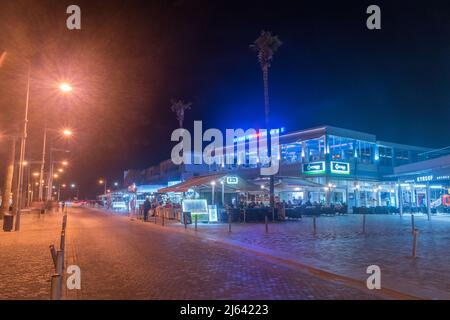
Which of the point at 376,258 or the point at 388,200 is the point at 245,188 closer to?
the point at 376,258

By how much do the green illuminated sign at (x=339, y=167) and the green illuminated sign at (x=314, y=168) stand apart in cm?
101

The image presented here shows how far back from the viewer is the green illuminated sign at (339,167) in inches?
1676

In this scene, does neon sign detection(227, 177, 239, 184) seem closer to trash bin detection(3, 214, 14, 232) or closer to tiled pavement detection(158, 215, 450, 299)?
tiled pavement detection(158, 215, 450, 299)

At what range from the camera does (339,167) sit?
43.1 metres

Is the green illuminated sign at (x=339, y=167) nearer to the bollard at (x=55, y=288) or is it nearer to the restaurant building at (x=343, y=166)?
the restaurant building at (x=343, y=166)

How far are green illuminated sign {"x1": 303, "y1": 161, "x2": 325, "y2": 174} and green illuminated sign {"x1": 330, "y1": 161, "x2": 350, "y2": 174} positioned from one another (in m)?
1.01

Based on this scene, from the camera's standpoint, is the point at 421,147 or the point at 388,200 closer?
the point at 388,200

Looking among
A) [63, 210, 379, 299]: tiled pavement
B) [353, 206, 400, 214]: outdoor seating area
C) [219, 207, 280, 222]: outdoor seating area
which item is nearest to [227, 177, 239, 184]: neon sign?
[219, 207, 280, 222]: outdoor seating area

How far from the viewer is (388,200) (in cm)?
4912

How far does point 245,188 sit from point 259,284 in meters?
19.4

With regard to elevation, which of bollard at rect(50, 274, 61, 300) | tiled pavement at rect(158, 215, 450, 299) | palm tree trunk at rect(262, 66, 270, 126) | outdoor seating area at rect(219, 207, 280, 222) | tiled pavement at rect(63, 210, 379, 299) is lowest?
tiled pavement at rect(63, 210, 379, 299)

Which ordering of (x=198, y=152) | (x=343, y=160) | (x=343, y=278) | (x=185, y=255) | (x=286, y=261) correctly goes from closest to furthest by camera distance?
1. (x=343, y=278)
2. (x=286, y=261)
3. (x=185, y=255)
4. (x=343, y=160)
5. (x=198, y=152)

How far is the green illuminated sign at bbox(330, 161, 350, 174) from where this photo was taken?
42562mm
